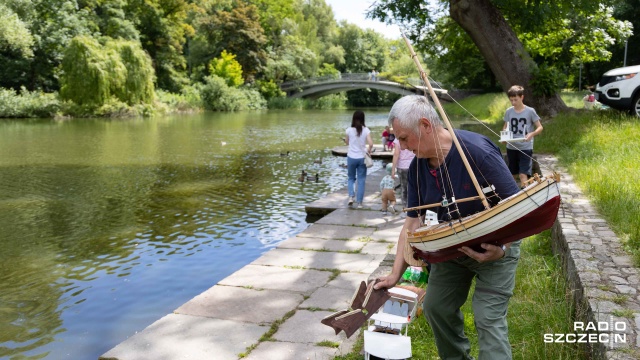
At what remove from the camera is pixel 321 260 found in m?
7.09

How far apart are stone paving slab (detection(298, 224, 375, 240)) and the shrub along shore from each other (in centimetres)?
250

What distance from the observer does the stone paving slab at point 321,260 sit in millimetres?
6766

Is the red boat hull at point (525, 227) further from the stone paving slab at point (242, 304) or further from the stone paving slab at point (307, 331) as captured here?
the stone paving slab at point (242, 304)

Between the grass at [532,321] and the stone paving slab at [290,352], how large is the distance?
0.68 feet

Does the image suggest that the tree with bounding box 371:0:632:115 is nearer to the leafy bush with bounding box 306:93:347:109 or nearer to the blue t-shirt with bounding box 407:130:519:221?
the blue t-shirt with bounding box 407:130:519:221

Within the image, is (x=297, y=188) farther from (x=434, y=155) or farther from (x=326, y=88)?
(x=326, y=88)

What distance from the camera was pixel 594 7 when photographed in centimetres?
1680

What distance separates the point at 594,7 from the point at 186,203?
42.6ft

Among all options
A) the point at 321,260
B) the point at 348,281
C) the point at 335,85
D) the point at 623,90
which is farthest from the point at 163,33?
the point at 348,281

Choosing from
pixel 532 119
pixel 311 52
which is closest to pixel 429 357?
pixel 532 119

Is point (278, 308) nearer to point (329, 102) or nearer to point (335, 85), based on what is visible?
point (335, 85)

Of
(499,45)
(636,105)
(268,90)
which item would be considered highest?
(499,45)

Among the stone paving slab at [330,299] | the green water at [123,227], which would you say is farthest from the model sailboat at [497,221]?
the green water at [123,227]

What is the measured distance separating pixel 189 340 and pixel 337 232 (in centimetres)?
400
